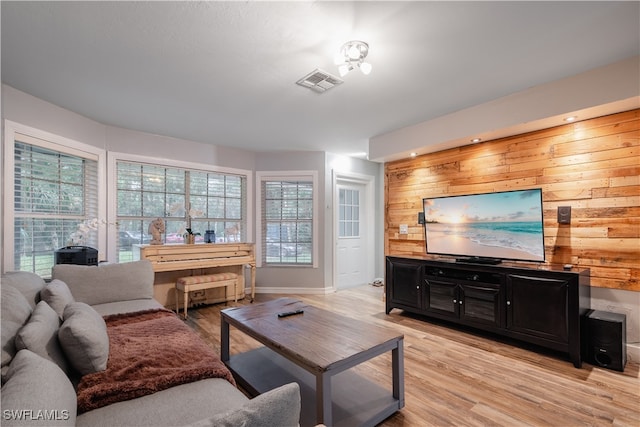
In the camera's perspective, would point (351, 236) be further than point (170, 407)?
Yes

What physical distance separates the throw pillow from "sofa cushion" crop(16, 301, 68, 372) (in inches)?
45.7

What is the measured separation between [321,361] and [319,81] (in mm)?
2289

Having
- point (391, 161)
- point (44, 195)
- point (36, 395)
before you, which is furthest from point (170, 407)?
point (391, 161)

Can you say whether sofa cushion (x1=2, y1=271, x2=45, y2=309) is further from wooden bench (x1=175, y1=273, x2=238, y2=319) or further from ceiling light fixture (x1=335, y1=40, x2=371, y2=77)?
ceiling light fixture (x1=335, y1=40, x2=371, y2=77)

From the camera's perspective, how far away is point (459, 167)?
158 inches

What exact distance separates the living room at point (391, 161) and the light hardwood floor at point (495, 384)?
31.4 inches

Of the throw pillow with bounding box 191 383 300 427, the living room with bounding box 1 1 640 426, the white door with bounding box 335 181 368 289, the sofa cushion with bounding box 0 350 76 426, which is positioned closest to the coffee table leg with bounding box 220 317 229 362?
the sofa cushion with bounding box 0 350 76 426

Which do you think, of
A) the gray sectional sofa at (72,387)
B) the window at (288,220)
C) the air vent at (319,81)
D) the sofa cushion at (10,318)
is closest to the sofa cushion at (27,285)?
the gray sectional sofa at (72,387)

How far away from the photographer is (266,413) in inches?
28.3

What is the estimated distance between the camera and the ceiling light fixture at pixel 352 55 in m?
2.18

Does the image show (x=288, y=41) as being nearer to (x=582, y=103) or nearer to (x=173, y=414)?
(x=173, y=414)

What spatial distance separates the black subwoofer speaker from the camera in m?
2.52

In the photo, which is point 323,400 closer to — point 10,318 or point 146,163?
point 10,318

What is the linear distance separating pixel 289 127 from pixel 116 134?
2333mm
